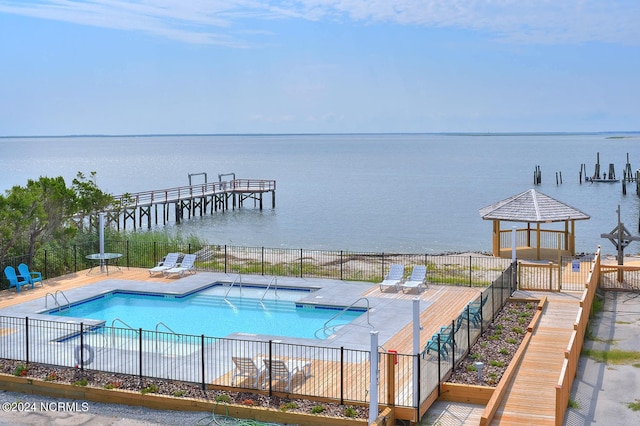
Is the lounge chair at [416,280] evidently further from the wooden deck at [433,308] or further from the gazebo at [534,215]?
the gazebo at [534,215]

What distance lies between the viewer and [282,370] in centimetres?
1434

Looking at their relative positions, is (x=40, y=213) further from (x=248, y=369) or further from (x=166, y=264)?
(x=248, y=369)

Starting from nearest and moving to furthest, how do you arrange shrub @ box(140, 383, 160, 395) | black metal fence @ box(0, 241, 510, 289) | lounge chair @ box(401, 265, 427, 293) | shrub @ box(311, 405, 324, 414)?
shrub @ box(311, 405, 324, 414)
shrub @ box(140, 383, 160, 395)
lounge chair @ box(401, 265, 427, 293)
black metal fence @ box(0, 241, 510, 289)

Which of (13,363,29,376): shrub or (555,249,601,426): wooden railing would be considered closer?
(555,249,601,426): wooden railing

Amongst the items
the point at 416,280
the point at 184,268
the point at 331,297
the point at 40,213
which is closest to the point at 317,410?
the point at 331,297

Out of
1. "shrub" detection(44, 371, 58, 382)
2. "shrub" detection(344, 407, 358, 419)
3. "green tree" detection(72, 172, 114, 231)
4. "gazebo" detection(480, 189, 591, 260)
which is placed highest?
"green tree" detection(72, 172, 114, 231)

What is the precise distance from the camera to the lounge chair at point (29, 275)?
24.5 meters

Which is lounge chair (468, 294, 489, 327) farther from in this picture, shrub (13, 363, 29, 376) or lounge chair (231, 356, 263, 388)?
shrub (13, 363, 29, 376)

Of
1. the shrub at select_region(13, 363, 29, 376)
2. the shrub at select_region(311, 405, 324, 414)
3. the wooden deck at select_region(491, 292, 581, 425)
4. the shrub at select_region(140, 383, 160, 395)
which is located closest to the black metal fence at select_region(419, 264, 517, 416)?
the wooden deck at select_region(491, 292, 581, 425)

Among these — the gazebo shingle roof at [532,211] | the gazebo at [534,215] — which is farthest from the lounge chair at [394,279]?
the gazebo shingle roof at [532,211]

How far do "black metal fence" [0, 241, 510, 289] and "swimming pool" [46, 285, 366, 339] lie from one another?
2893 mm

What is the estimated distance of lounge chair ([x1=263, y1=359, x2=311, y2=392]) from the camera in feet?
46.9

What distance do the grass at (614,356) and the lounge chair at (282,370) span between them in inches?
291

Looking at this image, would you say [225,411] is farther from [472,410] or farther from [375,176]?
[375,176]
